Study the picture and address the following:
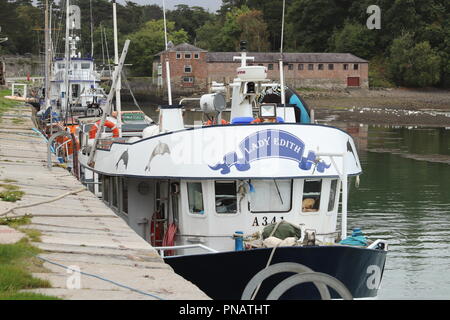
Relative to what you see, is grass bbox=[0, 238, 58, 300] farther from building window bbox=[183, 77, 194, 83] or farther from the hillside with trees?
building window bbox=[183, 77, 194, 83]

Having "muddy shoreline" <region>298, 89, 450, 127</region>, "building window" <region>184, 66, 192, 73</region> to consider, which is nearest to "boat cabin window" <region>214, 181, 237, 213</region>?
"muddy shoreline" <region>298, 89, 450, 127</region>

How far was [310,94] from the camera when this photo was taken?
409 feet

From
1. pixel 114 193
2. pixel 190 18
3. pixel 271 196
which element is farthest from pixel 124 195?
pixel 190 18

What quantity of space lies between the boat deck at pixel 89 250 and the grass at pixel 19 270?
178 millimetres

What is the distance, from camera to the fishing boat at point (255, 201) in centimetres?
1469

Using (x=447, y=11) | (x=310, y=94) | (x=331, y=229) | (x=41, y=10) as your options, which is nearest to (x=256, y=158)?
(x=331, y=229)

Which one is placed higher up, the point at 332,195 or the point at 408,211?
the point at 332,195

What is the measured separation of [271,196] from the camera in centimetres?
1625

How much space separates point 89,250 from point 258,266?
11.9 feet

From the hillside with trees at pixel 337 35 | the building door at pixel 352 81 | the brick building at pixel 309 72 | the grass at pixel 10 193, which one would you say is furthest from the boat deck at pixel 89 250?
the building door at pixel 352 81

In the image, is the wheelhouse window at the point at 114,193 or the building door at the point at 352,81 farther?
the building door at the point at 352,81

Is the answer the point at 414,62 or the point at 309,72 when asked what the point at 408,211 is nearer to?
the point at 414,62

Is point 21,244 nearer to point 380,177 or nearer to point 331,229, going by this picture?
point 331,229

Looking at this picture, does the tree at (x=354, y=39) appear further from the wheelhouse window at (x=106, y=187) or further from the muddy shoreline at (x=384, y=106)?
the wheelhouse window at (x=106, y=187)
